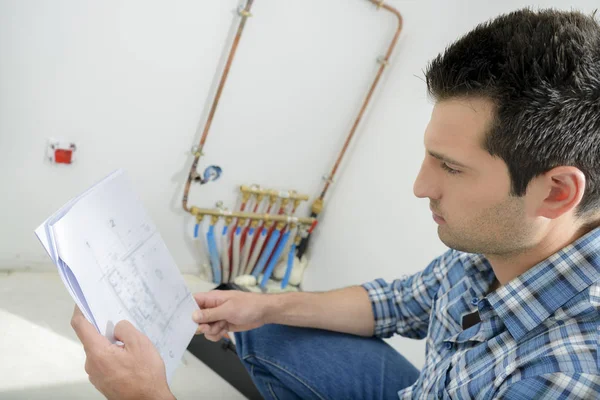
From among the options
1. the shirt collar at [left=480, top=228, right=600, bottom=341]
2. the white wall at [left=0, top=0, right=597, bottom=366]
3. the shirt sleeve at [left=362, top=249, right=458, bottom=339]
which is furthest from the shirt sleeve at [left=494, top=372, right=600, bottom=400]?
Answer: the white wall at [left=0, top=0, right=597, bottom=366]

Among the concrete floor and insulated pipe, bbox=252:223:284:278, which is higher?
insulated pipe, bbox=252:223:284:278

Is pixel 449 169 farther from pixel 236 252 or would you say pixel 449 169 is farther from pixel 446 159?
pixel 236 252

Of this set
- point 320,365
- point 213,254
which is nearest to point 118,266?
point 320,365

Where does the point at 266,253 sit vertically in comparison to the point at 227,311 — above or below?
below

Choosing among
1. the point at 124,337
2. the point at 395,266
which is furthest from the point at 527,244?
the point at 395,266

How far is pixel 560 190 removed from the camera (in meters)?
0.82

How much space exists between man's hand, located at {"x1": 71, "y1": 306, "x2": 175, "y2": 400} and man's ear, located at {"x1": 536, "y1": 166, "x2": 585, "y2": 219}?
2.20 ft

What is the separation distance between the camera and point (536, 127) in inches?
31.3

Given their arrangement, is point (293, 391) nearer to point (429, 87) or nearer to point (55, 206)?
point (429, 87)

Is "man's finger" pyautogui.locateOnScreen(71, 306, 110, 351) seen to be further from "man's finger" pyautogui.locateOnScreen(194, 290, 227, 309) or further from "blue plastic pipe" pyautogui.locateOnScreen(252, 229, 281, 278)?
"blue plastic pipe" pyautogui.locateOnScreen(252, 229, 281, 278)

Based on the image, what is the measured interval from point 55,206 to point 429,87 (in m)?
1.31

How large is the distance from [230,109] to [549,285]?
4.18 ft

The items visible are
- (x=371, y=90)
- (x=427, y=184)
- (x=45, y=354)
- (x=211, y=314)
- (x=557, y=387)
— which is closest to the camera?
(x=557, y=387)

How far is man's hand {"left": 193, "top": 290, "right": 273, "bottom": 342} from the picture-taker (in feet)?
3.67
